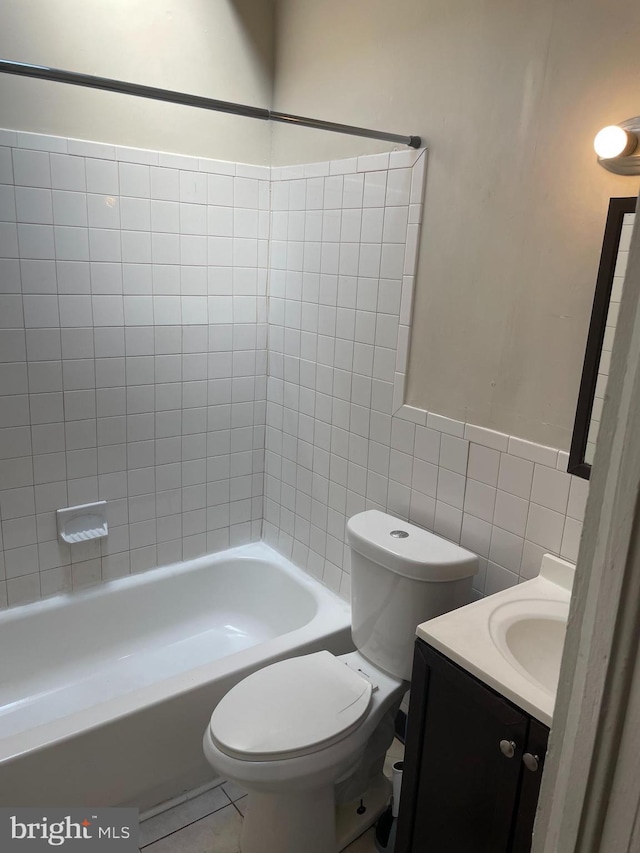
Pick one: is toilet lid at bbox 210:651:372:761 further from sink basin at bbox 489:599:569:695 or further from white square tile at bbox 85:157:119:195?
white square tile at bbox 85:157:119:195

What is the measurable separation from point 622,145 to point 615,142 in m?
0.02

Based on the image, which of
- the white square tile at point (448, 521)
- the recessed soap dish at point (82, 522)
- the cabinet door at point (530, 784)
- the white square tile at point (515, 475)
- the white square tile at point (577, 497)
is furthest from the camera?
the recessed soap dish at point (82, 522)

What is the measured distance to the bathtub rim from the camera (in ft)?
5.48

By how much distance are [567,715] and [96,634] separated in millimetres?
2207

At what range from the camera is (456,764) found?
133 cm

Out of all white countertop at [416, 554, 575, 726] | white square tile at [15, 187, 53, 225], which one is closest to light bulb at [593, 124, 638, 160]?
white countertop at [416, 554, 575, 726]

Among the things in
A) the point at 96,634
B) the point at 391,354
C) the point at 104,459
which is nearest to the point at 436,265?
the point at 391,354

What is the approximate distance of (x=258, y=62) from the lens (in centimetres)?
237

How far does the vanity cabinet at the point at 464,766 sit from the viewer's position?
1181 millimetres

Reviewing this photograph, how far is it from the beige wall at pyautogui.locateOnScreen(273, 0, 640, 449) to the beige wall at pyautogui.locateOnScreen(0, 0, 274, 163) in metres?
0.42

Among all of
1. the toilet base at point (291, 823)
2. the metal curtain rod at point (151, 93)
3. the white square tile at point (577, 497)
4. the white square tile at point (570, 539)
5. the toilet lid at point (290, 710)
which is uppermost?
the metal curtain rod at point (151, 93)

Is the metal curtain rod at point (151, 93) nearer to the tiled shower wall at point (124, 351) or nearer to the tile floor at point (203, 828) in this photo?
the tiled shower wall at point (124, 351)

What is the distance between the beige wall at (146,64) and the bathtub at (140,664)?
1.68 meters

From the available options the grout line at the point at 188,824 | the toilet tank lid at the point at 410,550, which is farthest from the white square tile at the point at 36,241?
the grout line at the point at 188,824
